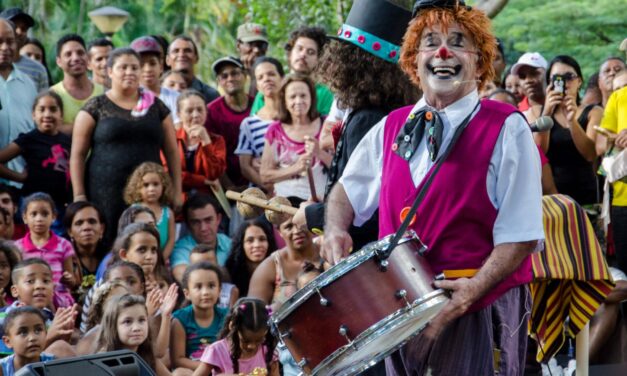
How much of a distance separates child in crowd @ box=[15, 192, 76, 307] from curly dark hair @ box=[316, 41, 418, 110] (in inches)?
139

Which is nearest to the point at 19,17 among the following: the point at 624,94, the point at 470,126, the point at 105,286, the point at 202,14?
the point at 105,286

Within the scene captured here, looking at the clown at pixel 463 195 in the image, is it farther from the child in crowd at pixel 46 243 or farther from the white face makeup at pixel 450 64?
the child in crowd at pixel 46 243

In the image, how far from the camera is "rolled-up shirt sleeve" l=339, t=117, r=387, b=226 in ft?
17.6

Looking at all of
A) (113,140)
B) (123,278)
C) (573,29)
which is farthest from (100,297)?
(573,29)

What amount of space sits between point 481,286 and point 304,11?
1063 centimetres

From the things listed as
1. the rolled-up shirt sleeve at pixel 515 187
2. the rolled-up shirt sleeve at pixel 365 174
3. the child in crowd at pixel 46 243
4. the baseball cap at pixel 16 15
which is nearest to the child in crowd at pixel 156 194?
the child in crowd at pixel 46 243

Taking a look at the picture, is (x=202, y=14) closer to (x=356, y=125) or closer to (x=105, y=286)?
(x=105, y=286)

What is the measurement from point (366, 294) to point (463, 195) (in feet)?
1.70

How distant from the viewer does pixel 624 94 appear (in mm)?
9727

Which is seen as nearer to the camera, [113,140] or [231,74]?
[113,140]

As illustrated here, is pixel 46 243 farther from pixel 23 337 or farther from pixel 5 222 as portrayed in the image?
pixel 23 337

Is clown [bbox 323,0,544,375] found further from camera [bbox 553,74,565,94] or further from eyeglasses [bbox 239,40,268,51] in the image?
eyeglasses [bbox 239,40,268,51]

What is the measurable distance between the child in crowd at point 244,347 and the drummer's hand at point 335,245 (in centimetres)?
287

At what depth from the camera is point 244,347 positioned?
27.0ft
